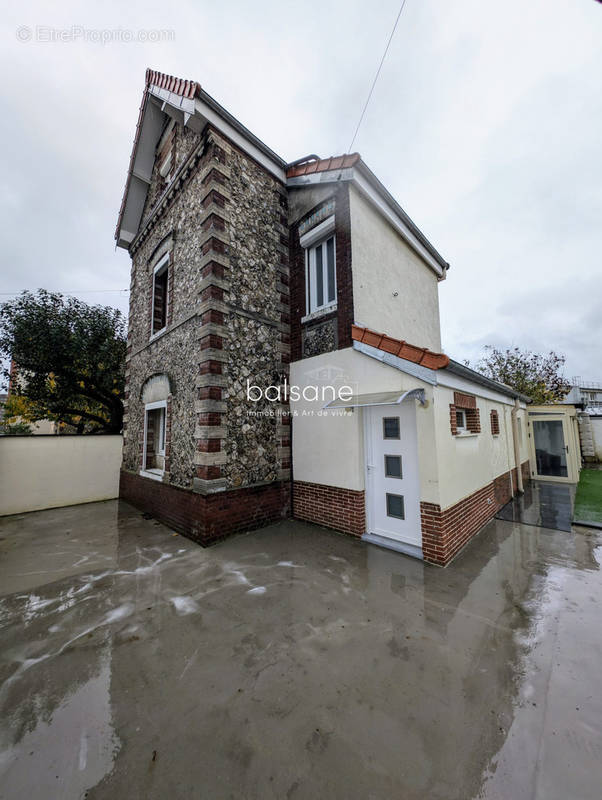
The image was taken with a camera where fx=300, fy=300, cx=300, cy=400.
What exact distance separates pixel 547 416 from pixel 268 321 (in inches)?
420

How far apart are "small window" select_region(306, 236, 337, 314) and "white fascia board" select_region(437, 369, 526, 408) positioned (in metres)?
2.81

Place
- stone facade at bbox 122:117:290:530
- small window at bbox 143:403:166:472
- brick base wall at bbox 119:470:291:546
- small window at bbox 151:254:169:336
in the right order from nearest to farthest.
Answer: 1. brick base wall at bbox 119:470:291:546
2. stone facade at bbox 122:117:290:530
3. small window at bbox 143:403:166:472
4. small window at bbox 151:254:169:336

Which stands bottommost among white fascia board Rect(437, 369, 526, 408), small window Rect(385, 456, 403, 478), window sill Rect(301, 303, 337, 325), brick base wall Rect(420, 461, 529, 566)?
brick base wall Rect(420, 461, 529, 566)

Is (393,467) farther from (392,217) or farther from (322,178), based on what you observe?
(322,178)

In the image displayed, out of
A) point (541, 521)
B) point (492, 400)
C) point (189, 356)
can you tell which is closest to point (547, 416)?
point (492, 400)

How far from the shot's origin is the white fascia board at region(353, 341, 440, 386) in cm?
453

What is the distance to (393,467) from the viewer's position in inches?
201

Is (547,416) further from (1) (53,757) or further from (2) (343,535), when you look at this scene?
(1) (53,757)

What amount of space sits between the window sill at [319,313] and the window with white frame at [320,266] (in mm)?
50

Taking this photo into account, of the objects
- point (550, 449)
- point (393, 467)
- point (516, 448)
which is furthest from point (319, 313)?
point (550, 449)

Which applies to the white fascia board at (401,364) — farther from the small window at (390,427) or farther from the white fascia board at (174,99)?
the white fascia board at (174,99)

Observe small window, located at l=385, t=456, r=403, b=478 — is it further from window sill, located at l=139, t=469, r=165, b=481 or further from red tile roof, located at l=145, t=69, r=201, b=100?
red tile roof, located at l=145, t=69, r=201, b=100

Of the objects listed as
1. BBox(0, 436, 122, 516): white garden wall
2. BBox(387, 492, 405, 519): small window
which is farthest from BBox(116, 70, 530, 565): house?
BBox(0, 436, 122, 516): white garden wall

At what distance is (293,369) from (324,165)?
14.1 ft
